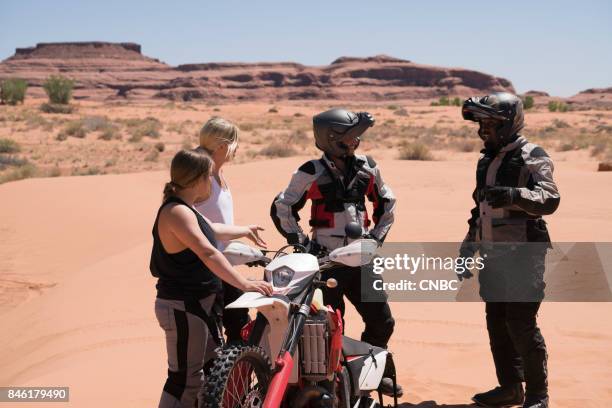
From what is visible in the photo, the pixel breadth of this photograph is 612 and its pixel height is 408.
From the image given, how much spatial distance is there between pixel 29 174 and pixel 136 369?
17022 millimetres

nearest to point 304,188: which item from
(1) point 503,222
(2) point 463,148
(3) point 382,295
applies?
(3) point 382,295

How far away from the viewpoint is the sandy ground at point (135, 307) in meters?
5.76

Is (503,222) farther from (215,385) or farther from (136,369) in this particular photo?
(136,369)

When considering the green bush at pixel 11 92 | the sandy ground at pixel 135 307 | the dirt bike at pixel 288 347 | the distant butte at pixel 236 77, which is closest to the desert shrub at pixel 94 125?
the sandy ground at pixel 135 307

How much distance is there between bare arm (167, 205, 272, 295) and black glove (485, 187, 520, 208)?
5.75 ft

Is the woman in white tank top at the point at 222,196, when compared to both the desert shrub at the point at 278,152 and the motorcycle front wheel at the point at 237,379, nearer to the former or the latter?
the motorcycle front wheel at the point at 237,379

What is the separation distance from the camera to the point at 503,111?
464cm

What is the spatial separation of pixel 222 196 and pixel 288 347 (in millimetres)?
1629

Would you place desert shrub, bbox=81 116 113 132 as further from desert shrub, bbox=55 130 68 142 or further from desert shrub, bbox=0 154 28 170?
desert shrub, bbox=0 154 28 170

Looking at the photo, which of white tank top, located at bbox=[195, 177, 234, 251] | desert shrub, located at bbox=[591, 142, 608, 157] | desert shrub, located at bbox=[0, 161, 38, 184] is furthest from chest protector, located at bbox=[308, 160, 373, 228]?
desert shrub, located at bbox=[591, 142, 608, 157]

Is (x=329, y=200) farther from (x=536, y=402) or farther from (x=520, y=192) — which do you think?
(x=536, y=402)

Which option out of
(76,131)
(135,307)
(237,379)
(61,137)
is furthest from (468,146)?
(237,379)

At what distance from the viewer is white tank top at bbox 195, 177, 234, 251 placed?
465cm

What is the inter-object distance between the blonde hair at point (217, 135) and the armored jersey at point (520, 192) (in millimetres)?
1636
